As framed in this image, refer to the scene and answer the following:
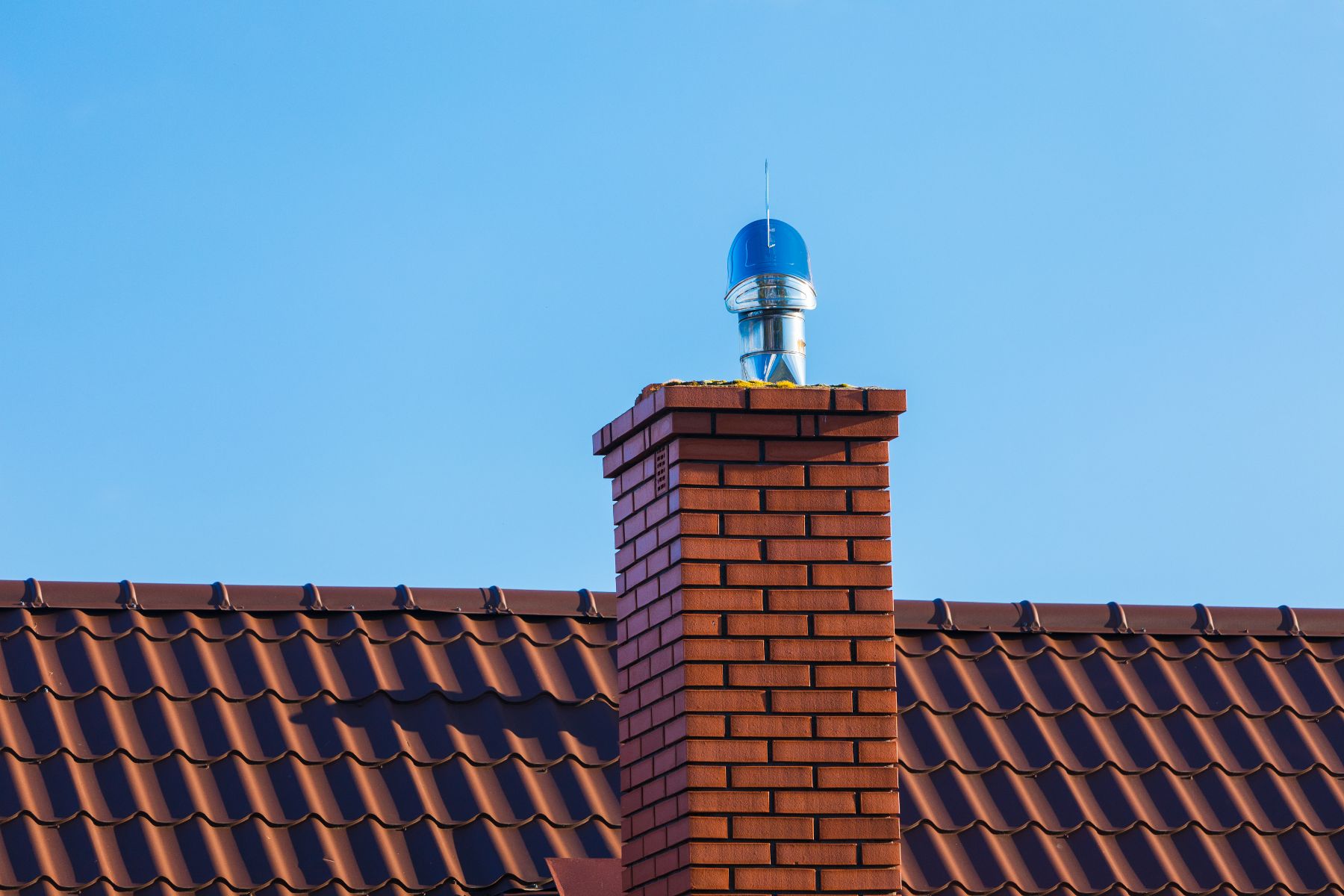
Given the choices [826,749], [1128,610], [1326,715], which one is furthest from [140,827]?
[1326,715]

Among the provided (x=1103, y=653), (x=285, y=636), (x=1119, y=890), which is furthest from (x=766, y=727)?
(x=1103, y=653)

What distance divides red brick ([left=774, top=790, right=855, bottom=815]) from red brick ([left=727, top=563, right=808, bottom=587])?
648mm

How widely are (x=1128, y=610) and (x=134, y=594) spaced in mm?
4481

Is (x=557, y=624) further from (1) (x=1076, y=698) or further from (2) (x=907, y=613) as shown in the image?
(1) (x=1076, y=698)

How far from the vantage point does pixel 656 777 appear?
6301 millimetres

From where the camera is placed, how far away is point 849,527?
628 centimetres

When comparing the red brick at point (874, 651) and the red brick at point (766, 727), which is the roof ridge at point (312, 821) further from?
the red brick at point (874, 651)

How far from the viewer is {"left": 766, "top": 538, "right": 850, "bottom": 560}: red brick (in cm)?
621

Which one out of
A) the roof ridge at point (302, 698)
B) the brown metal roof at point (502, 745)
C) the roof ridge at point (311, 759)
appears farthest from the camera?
the roof ridge at point (302, 698)

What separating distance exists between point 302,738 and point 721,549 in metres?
2.36

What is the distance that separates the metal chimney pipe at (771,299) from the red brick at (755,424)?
61 centimetres

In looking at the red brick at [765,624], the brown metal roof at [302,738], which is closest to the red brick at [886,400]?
the red brick at [765,624]

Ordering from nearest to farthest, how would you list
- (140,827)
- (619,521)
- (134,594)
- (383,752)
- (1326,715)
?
(619,521) < (140,827) < (383,752) < (134,594) < (1326,715)

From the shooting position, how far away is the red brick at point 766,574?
20.3 feet
